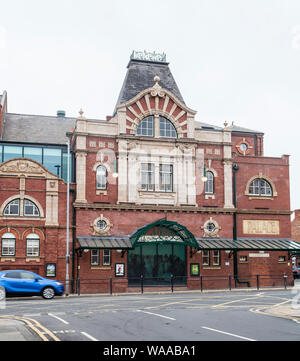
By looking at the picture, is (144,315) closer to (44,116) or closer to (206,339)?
(206,339)

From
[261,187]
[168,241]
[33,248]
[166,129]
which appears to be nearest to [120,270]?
[168,241]

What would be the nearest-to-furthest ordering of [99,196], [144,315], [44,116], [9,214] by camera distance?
1. [144,315]
2. [9,214]
3. [99,196]
4. [44,116]

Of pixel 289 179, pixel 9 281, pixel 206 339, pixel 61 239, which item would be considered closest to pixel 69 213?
pixel 61 239

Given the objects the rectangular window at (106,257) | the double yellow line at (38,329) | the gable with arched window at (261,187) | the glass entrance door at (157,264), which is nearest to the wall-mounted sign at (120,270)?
the glass entrance door at (157,264)

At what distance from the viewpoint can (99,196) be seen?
40844 millimetres

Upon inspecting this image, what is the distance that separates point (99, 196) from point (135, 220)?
132 inches

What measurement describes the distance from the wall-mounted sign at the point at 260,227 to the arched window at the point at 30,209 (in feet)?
56.0

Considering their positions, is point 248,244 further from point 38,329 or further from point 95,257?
point 38,329

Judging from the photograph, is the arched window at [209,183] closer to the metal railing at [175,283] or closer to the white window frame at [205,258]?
the white window frame at [205,258]

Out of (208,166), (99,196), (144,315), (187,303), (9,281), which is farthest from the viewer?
(208,166)

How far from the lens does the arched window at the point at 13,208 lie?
38.4 metres

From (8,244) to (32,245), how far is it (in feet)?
5.53

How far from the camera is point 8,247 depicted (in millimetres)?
37812

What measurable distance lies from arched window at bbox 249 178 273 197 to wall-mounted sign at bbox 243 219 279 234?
2.40 meters
